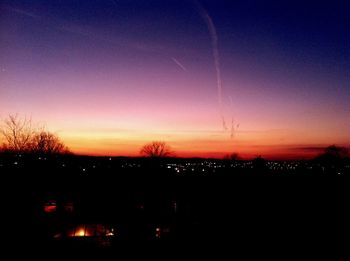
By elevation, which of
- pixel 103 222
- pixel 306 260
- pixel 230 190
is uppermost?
pixel 230 190

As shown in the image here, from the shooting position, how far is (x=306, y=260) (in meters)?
13.1

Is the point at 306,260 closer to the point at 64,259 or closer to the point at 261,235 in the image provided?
the point at 261,235

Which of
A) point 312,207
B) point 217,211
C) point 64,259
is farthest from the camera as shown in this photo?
point 312,207

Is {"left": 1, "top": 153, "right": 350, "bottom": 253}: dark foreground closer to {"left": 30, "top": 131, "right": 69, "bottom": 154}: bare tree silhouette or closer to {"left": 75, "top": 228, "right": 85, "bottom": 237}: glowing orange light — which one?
{"left": 75, "top": 228, "right": 85, "bottom": 237}: glowing orange light

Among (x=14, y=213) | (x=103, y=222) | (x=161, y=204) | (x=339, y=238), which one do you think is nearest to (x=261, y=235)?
(x=339, y=238)

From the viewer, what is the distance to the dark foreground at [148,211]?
1337cm

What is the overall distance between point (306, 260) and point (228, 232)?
3408mm

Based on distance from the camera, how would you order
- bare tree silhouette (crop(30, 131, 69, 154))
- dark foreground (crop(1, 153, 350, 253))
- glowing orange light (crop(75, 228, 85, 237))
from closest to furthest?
dark foreground (crop(1, 153, 350, 253)) → glowing orange light (crop(75, 228, 85, 237)) → bare tree silhouette (crop(30, 131, 69, 154))

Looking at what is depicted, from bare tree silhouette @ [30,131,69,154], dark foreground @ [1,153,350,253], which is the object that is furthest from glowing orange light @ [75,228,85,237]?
bare tree silhouette @ [30,131,69,154]

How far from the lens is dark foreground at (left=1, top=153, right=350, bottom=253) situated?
43.9 feet

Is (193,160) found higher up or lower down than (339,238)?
higher up

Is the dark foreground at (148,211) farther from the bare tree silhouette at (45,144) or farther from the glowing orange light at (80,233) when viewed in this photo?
the bare tree silhouette at (45,144)

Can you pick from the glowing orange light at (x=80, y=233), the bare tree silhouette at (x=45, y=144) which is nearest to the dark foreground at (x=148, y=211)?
the glowing orange light at (x=80, y=233)

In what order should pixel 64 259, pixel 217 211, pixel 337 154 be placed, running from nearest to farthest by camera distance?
pixel 64 259, pixel 217 211, pixel 337 154
